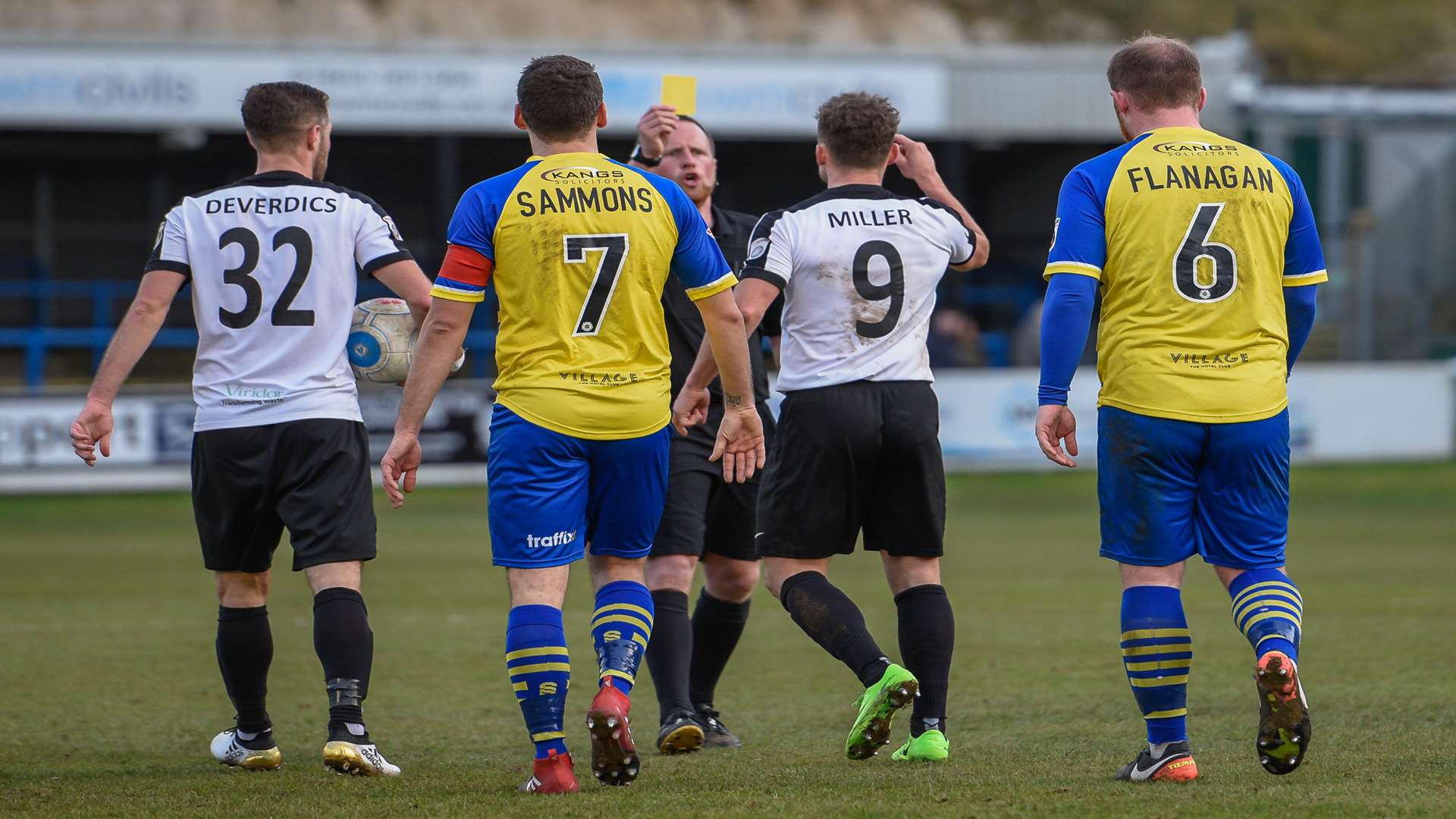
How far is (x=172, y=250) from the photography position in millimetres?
5367

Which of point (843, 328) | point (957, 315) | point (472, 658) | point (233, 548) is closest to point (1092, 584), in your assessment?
point (472, 658)

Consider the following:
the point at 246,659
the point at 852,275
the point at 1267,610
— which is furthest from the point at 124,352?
the point at 1267,610

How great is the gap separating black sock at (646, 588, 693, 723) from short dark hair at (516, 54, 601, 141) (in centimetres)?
174

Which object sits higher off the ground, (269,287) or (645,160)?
(645,160)

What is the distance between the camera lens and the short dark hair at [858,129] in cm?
550

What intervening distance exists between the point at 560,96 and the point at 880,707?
6.43 ft

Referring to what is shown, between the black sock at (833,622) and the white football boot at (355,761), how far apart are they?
4.37ft

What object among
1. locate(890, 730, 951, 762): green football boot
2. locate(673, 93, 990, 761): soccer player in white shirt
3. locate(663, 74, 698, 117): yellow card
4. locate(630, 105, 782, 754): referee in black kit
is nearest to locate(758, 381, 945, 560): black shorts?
locate(673, 93, 990, 761): soccer player in white shirt

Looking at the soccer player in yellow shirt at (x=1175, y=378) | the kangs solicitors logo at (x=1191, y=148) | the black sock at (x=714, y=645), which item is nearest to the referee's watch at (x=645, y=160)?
the black sock at (x=714, y=645)

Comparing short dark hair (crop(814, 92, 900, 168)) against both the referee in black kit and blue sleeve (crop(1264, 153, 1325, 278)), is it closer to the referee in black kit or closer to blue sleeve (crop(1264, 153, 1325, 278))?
the referee in black kit

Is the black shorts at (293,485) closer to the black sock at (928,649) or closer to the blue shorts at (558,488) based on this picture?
the blue shorts at (558,488)

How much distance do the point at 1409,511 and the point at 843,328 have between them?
13054 millimetres

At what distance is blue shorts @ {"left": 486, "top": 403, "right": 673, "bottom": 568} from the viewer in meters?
4.86

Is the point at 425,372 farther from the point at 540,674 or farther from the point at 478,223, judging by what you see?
the point at 540,674
